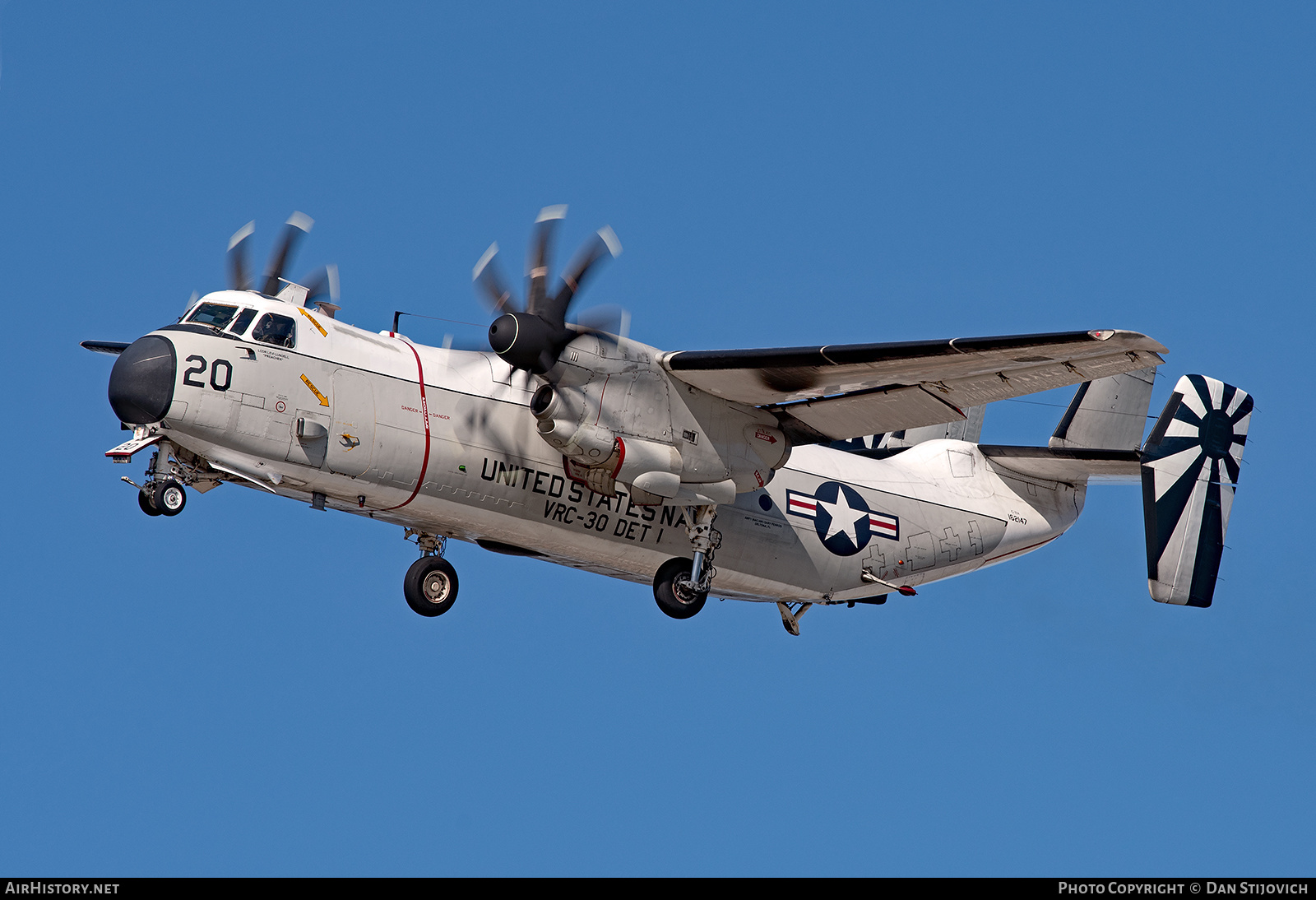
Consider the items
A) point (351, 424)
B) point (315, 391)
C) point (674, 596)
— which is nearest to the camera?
point (315, 391)

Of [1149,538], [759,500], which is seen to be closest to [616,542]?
[759,500]

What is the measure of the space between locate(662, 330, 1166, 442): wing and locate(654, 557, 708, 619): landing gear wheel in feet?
8.65

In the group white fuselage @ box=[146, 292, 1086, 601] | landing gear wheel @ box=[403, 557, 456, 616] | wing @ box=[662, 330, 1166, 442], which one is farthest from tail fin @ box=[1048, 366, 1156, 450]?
landing gear wheel @ box=[403, 557, 456, 616]

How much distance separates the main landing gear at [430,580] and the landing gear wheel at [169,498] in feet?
13.6

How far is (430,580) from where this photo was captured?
22.0m

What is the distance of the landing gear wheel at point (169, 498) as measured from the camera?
18547 mm

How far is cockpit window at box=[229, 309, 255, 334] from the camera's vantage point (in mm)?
18703

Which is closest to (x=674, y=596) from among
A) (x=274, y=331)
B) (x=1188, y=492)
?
(x=274, y=331)

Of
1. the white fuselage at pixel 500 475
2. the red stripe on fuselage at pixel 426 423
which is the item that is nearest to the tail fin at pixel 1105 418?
the white fuselage at pixel 500 475

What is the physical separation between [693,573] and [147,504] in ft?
24.5

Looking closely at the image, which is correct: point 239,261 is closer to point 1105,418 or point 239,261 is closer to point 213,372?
point 213,372

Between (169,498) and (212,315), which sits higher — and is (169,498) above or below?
below

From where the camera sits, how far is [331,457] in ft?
62.2
